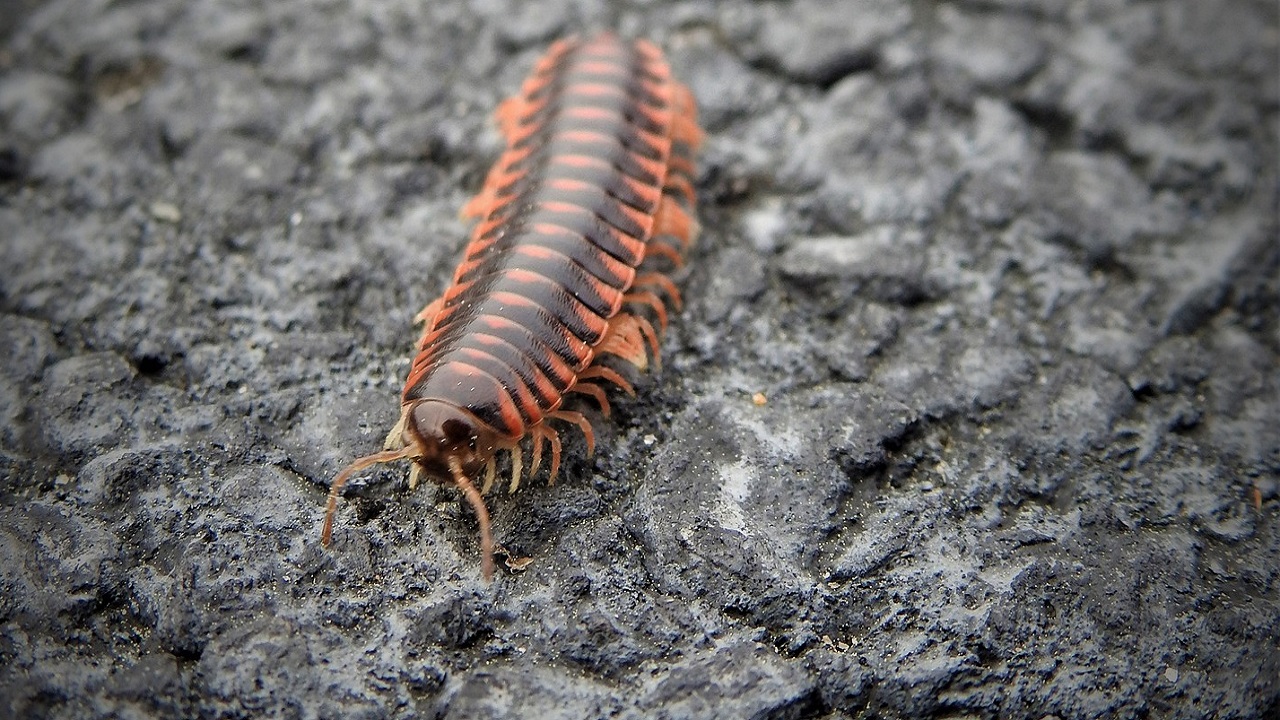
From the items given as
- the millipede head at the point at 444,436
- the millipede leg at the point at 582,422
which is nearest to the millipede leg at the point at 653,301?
the millipede leg at the point at 582,422

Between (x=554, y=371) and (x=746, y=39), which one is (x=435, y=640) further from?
(x=746, y=39)

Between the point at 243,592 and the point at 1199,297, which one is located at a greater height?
the point at 1199,297

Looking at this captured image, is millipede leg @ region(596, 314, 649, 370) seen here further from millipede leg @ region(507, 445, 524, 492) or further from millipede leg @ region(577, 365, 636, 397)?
millipede leg @ region(507, 445, 524, 492)

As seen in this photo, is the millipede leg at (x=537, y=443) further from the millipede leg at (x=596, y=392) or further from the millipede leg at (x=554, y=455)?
the millipede leg at (x=596, y=392)

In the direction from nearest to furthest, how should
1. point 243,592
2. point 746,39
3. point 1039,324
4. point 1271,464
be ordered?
point 243,592, point 1271,464, point 1039,324, point 746,39

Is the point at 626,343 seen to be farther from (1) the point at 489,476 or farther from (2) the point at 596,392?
(1) the point at 489,476

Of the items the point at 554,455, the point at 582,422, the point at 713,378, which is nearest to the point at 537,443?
the point at 554,455

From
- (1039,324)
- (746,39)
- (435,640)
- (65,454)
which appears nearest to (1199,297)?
(1039,324)

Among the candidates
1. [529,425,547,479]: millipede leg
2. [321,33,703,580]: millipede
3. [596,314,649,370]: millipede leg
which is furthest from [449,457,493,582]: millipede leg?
[596,314,649,370]: millipede leg

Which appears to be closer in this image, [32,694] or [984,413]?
[32,694]
